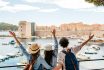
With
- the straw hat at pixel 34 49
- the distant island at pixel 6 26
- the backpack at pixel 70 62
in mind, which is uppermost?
the straw hat at pixel 34 49

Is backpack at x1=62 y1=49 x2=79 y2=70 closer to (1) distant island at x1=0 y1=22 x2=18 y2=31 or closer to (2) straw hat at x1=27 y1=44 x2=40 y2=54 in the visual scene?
(2) straw hat at x1=27 y1=44 x2=40 y2=54

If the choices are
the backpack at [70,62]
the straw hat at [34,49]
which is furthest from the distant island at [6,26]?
the straw hat at [34,49]

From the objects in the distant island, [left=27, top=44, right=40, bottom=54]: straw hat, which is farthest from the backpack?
the distant island

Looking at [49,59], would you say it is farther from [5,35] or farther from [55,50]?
[5,35]

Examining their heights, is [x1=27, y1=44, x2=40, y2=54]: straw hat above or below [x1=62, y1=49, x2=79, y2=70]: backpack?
above

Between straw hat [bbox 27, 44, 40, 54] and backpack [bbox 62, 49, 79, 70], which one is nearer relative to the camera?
straw hat [bbox 27, 44, 40, 54]

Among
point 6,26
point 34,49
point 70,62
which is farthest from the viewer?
point 6,26

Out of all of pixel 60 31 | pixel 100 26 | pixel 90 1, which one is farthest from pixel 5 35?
pixel 90 1

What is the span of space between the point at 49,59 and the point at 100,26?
489 feet

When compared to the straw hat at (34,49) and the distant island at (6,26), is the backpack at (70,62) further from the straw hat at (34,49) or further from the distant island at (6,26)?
the distant island at (6,26)

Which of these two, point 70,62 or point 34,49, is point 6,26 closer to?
point 70,62

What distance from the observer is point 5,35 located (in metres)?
162

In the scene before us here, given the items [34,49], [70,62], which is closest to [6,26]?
[70,62]

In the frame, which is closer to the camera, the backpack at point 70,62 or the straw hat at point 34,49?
the straw hat at point 34,49
